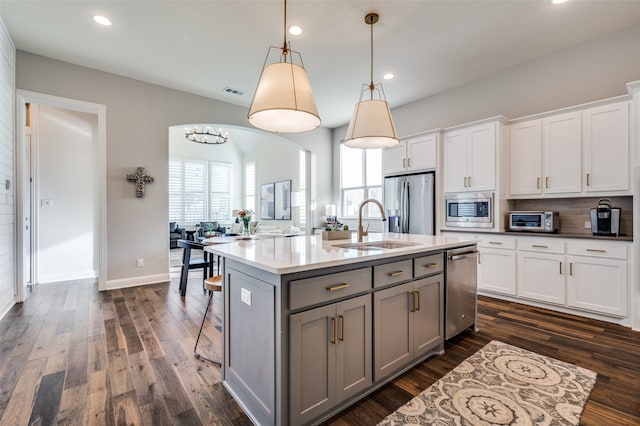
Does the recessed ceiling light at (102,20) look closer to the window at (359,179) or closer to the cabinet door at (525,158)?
the window at (359,179)

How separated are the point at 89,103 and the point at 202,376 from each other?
4.14 m

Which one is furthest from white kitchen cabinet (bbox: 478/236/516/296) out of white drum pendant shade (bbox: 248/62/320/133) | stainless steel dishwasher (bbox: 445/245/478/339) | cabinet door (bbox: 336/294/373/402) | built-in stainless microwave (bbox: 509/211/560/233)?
white drum pendant shade (bbox: 248/62/320/133)

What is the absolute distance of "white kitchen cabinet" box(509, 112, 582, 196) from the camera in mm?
3383

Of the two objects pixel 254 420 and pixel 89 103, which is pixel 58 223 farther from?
pixel 254 420

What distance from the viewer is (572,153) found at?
340cm

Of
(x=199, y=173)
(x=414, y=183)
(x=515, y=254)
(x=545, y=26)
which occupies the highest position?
(x=545, y=26)

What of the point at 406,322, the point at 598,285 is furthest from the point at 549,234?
the point at 406,322

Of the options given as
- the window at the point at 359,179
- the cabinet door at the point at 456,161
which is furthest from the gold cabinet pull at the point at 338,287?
the window at the point at 359,179

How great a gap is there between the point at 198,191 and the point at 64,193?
5.08m

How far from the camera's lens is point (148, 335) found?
8.98 ft

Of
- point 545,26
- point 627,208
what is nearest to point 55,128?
point 545,26

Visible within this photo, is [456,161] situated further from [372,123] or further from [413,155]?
[372,123]

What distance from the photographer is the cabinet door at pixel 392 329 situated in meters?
1.85

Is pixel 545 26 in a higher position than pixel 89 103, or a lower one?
higher
